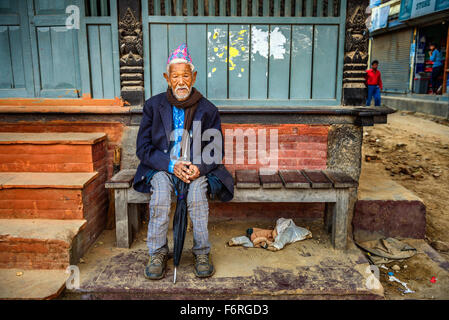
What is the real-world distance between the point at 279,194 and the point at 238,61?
4.76ft

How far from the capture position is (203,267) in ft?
9.16

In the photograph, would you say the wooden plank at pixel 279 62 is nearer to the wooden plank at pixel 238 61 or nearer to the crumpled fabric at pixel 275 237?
the wooden plank at pixel 238 61

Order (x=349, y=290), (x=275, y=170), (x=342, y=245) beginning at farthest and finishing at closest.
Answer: (x=275, y=170), (x=342, y=245), (x=349, y=290)

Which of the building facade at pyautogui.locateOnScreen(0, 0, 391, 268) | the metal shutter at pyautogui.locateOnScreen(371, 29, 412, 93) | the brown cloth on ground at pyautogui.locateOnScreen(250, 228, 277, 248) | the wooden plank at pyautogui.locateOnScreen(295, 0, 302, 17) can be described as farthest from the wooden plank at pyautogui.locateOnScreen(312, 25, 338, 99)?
the metal shutter at pyautogui.locateOnScreen(371, 29, 412, 93)

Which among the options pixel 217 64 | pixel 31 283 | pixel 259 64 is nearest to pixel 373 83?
pixel 259 64

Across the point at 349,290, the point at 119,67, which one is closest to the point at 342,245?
the point at 349,290

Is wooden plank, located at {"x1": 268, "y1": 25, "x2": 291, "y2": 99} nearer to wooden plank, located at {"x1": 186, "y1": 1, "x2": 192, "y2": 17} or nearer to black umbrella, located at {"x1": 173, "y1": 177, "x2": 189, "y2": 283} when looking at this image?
wooden plank, located at {"x1": 186, "y1": 1, "x2": 192, "y2": 17}

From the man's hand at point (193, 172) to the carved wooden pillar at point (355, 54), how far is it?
6.01ft

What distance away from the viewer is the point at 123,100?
3.77 meters

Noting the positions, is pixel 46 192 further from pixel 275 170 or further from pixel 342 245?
pixel 342 245

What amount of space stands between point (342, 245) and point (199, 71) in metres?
2.21

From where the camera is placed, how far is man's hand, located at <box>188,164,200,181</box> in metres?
2.89

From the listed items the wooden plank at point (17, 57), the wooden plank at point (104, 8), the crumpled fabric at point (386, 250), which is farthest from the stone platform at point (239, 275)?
the wooden plank at point (104, 8)

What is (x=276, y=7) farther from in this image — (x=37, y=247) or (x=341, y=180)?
(x=37, y=247)
